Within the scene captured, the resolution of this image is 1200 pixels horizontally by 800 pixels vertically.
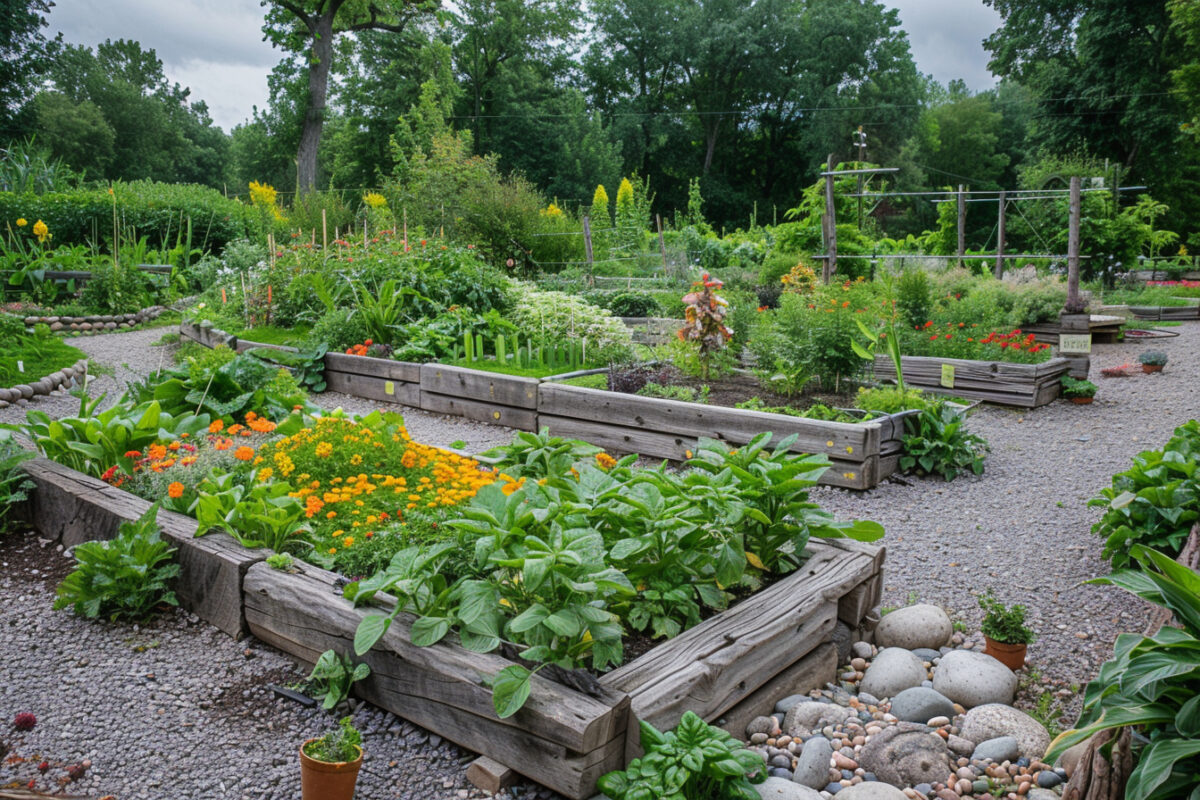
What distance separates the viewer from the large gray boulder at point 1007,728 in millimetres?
2297

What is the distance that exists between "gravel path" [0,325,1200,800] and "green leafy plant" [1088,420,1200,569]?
255 mm

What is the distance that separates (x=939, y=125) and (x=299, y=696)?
1582 inches

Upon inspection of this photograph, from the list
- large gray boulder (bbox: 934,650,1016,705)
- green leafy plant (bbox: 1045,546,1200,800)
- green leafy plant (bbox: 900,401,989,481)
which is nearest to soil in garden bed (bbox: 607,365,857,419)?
green leafy plant (bbox: 900,401,989,481)

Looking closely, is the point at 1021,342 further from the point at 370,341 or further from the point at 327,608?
the point at 327,608

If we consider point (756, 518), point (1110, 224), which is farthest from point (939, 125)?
point (756, 518)

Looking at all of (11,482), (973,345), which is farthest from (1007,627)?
(973,345)

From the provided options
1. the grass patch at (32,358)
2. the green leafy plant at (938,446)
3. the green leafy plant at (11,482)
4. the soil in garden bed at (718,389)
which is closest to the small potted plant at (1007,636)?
the green leafy plant at (938,446)

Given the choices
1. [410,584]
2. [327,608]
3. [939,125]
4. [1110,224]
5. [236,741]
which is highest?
[939,125]

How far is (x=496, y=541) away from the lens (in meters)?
2.30

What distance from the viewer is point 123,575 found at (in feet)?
9.70

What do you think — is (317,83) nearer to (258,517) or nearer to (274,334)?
(274,334)

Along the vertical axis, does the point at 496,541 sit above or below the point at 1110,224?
below

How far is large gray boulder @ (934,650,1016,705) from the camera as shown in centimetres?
260

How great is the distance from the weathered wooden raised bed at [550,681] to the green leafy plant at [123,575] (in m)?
0.09
